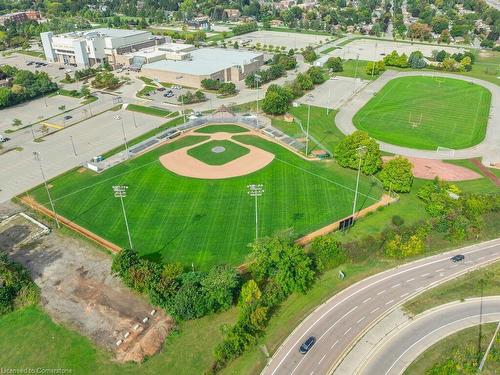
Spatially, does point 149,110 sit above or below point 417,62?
below

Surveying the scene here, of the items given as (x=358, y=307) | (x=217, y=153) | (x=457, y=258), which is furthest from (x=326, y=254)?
(x=217, y=153)

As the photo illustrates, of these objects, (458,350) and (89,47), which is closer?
(458,350)

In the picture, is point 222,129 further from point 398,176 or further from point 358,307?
point 358,307

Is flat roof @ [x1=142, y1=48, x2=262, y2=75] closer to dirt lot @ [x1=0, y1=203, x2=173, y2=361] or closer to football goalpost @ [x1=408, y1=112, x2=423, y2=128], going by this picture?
football goalpost @ [x1=408, y1=112, x2=423, y2=128]

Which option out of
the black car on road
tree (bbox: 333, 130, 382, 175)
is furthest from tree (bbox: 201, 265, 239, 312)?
tree (bbox: 333, 130, 382, 175)

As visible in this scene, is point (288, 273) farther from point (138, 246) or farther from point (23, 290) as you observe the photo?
point (23, 290)

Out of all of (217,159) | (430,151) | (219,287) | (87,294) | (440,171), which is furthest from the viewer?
(430,151)
